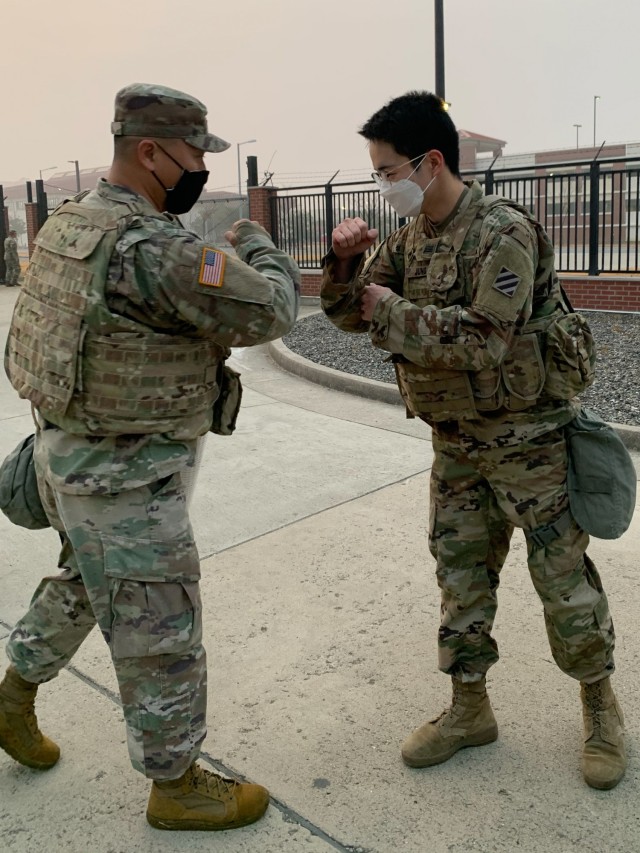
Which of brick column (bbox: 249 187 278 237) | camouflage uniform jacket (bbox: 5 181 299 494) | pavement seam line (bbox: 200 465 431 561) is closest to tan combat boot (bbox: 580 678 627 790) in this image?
camouflage uniform jacket (bbox: 5 181 299 494)

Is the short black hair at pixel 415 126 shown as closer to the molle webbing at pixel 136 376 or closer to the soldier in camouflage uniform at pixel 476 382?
the soldier in camouflage uniform at pixel 476 382

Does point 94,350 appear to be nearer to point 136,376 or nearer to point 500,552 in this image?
point 136,376

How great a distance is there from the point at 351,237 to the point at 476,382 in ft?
1.64

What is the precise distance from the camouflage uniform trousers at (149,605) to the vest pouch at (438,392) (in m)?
0.70

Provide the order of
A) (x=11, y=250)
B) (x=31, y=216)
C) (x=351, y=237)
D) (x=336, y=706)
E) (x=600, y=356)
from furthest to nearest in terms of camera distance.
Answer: (x=31, y=216) < (x=11, y=250) < (x=600, y=356) < (x=336, y=706) < (x=351, y=237)

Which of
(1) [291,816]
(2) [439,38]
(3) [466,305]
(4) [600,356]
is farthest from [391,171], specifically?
(2) [439,38]

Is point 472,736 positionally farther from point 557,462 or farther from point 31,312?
point 31,312

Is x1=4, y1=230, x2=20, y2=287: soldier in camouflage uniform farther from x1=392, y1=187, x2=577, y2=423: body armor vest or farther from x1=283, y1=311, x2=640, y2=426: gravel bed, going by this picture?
x1=392, y1=187, x2=577, y2=423: body armor vest

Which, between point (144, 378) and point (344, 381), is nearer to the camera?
point (144, 378)

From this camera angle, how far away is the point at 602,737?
2342mm

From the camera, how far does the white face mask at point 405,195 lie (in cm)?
224

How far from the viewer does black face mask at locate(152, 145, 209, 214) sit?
207 centimetres

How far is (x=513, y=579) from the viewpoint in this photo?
11.8 ft

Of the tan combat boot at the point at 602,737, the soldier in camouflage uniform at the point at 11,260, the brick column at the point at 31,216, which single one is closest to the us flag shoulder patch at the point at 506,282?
the tan combat boot at the point at 602,737
